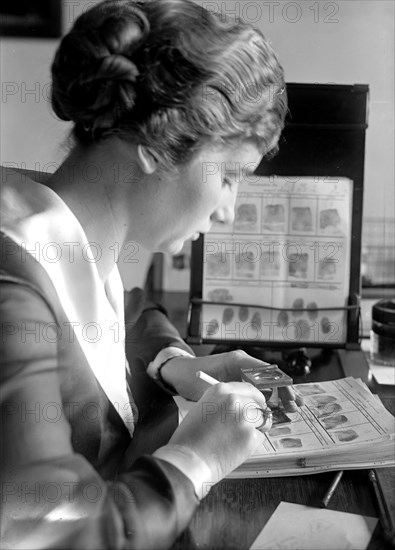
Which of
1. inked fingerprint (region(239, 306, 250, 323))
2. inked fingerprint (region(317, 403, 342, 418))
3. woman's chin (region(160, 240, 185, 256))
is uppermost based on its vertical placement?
woman's chin (region(160, 240, 185, 256))

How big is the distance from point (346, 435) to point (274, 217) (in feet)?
1.67

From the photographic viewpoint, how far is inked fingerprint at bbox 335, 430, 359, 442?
30.8 inches

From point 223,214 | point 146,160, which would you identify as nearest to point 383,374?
point 223,214

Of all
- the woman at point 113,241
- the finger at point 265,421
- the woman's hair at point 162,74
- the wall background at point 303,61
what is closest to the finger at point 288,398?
the woman at point 113,241

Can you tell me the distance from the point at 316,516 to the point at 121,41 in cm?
53

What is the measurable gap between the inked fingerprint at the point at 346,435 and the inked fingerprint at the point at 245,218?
499 millimetres

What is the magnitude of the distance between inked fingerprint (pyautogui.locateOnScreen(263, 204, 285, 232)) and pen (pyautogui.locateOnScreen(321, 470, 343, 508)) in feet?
1.82

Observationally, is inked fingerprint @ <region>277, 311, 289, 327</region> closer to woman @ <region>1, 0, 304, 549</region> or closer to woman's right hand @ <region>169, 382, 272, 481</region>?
woman @ <region>1, 0, 304, 549</region>

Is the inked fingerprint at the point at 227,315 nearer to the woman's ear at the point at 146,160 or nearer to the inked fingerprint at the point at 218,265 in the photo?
the inked fingerprint at the point at 218,265

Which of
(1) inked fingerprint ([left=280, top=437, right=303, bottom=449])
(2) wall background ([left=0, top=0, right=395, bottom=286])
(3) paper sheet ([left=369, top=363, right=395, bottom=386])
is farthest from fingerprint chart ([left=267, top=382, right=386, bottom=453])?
(2) wall background ([left=0, top=0, right=395, bottom=286])

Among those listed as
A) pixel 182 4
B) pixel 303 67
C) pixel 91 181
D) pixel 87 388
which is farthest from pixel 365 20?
pixel 87 388

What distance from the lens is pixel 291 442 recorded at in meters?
0.79

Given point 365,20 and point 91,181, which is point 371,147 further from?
point 91,181

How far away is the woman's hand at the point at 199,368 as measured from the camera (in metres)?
0.93
